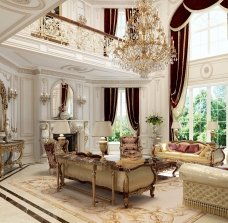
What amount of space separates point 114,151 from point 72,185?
5.29m

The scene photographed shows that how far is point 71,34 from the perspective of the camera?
760 centimetres

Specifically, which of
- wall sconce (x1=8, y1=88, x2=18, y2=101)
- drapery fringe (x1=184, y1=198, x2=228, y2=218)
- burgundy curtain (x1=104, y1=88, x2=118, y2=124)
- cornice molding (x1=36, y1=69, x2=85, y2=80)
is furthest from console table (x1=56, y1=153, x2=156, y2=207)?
burgundy curtain (x1=104, y1=88, x2=118, y2=124)

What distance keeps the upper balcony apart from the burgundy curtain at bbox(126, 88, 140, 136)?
Result: 128cm

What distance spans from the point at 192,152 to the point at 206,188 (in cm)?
367

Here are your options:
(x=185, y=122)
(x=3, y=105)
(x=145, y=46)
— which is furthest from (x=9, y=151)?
(x=185, y=122)

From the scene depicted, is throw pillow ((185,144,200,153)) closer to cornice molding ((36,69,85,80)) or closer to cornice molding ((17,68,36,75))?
cornice molding ((36,69,85,80))

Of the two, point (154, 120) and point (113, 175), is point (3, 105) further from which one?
point (154, 120)

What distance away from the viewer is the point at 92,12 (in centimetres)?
1107

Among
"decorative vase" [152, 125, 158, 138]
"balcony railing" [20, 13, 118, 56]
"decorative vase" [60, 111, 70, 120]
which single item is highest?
"balcony railing" [20, 13, 118, 56]

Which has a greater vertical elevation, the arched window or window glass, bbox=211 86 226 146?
the arched window

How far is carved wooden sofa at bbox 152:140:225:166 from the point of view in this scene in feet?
22.8

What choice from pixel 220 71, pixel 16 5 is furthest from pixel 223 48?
pixel 16 5

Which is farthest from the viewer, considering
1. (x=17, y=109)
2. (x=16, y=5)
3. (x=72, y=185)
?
(x=17, y=109)

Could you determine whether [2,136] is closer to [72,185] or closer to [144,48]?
[72,185]
